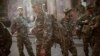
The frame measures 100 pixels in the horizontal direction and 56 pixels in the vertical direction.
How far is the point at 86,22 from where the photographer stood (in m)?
6.78

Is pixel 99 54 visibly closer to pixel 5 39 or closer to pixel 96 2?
pixel 96 2

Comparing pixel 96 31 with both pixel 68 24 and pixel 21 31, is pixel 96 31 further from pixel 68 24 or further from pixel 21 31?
pixel 21 31

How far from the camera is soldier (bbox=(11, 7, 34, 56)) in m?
7.08

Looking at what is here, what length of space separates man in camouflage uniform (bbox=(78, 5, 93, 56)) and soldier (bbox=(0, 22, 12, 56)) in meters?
1.34

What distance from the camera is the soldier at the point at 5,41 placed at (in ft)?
23.2

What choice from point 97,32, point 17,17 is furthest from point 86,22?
point 17,17

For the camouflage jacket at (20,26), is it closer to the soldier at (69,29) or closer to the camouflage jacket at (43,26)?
the camouflage jacket at (43,26)

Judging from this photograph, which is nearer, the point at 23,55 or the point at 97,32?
the point at 97,32

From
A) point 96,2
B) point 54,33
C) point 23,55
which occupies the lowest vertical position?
point 23,55

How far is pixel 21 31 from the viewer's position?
23.4 feet

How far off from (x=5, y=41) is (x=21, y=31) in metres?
0.35

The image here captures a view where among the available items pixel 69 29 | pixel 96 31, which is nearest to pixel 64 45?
pixel 69 29

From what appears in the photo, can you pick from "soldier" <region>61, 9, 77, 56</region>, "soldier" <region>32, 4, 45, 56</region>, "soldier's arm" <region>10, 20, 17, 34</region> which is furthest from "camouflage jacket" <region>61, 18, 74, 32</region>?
"soldier's arm" <region>10, 20, 17, 34</region>

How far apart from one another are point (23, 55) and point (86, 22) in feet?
4.45
